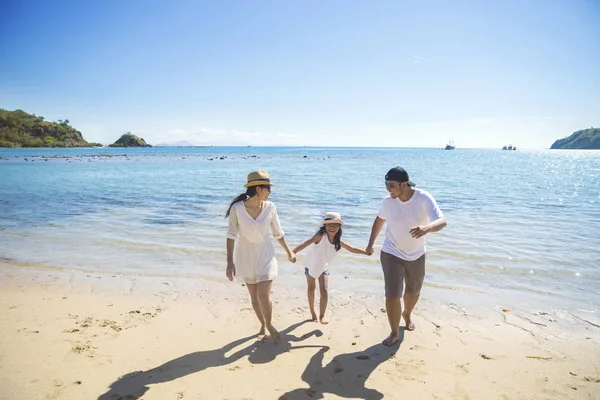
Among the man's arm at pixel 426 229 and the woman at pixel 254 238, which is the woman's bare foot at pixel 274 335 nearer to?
the woman at pixel 254 238

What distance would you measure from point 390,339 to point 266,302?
1.65 metres

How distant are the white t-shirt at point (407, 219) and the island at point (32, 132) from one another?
15119 centimetres

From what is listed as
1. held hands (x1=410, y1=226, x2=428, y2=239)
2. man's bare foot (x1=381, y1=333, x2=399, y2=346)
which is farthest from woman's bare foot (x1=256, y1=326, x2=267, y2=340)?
held hands (x1=410, y1=226, x2=428, y2=239)

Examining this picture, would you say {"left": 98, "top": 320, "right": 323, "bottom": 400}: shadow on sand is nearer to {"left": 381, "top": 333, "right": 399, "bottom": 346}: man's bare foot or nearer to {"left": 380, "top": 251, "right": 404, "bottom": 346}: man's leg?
{"left": 381, "top": 333, "right": 399, "bottom": 346}: man's bare foot

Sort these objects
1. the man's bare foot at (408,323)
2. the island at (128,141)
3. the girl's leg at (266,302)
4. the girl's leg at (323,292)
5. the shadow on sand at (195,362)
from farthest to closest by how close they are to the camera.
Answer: the island at (128,141) < the girl's leg at (323,292) < the man's bare foot at (408,323) < the girl's leg at (266,302) < the shadow on sand at (195,362)

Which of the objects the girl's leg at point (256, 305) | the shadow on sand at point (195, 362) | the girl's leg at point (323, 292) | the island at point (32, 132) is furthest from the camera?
the island at point (32, 132)

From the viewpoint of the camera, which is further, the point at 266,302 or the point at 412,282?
the point at 412,282

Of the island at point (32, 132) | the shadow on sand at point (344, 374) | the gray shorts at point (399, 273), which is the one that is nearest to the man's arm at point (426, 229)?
the gray shorts at point (399, 273)

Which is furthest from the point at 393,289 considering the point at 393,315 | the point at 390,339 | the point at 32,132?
the point at 32,132

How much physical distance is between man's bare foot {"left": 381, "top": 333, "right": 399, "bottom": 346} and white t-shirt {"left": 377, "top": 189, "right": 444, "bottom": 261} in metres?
1.00

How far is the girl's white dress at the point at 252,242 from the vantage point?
166 inches

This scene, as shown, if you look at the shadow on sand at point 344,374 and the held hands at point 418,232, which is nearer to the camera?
the shadow on sand at point 344,374

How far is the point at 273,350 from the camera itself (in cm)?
427

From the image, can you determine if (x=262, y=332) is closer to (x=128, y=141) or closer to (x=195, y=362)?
(x=195, y=362)
